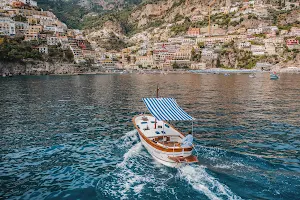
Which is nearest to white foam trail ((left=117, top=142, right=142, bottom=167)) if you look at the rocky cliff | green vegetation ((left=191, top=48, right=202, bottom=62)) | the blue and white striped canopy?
the blue and white striped canopy

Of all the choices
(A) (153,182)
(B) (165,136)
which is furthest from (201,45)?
(A) (153,182)

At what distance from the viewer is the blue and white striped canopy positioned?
1753 cm

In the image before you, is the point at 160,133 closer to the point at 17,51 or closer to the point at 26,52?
the point at 17,51

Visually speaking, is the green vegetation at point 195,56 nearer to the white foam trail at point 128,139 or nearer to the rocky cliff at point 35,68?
the rocky cliff at point 35,68

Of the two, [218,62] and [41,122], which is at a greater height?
[218,62]

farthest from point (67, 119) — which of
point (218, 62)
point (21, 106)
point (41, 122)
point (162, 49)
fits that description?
point (162, 49)

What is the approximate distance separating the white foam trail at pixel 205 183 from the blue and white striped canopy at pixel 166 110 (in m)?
3.93

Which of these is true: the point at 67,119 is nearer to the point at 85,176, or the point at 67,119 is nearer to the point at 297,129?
the point at 85,176

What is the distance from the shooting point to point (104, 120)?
29016 mm

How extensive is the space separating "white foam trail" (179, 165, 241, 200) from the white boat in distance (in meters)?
0.59

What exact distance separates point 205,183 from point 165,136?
6.11 meters

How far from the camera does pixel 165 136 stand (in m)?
18.6

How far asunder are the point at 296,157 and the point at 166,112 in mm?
9983

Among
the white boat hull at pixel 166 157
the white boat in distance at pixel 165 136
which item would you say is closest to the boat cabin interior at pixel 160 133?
the white boat in distance at pixel 165 136
